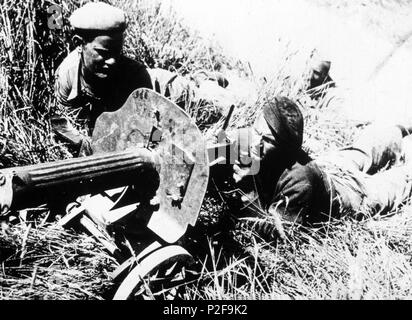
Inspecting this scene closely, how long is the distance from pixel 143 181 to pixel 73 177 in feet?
1.66

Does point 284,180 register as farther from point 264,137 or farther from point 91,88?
point 91,88

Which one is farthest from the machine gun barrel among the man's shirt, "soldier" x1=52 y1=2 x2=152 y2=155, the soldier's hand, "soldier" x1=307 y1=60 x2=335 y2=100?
"soldier" x1=307 y1=60 x2=335 y2=100

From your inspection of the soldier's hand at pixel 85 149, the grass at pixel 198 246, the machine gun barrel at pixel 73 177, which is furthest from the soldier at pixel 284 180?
the soldier's hand at pixel 85 149

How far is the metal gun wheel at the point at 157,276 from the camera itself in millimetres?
2547

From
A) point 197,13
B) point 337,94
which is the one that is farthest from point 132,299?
point 197,13

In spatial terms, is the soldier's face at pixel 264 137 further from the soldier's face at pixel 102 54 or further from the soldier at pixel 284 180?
the soldier's face at pixel 102 54

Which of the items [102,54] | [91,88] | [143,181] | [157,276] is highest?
[102,54]

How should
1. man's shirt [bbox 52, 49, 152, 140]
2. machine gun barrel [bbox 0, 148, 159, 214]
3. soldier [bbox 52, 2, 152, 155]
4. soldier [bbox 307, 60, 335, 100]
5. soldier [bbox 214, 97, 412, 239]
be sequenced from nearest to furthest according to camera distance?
machine gun barrel [bbox 0, 148, 159, 214] < soldier [bbox 214, 97, 412, 239] < soldier [bbox 52, 2, 152, 155] < man's shirt [bbox 52, 49, 152, 140] < soldier [bbox 307, 60, 335, 100]

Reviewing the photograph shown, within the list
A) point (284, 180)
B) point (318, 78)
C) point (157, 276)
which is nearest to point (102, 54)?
point (284, 180)

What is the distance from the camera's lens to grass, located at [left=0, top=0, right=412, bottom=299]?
113 inches

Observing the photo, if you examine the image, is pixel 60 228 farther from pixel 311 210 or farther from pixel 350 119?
pixel 350 119

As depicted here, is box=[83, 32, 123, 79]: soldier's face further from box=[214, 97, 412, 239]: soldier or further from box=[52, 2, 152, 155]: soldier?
box=[214, 97, 412, 239]: soldier

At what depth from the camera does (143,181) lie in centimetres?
265

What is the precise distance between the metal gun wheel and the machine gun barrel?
0.44 m
